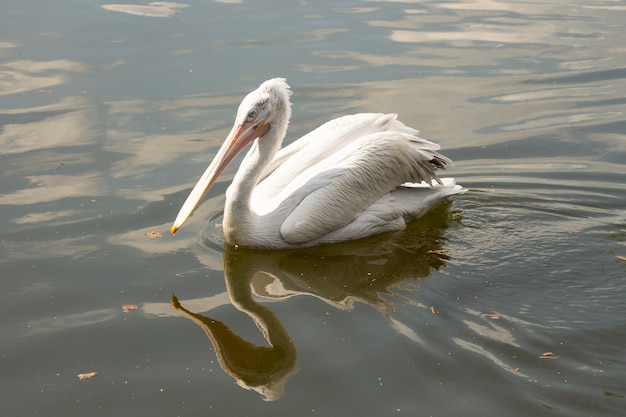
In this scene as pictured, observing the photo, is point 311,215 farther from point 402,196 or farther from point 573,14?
point 573,14

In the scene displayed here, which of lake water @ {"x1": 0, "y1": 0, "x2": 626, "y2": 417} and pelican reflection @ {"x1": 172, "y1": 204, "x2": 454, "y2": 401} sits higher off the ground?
lake water @ {"x1": 0, "y1": 0, "x2": 626, "y2": 417}

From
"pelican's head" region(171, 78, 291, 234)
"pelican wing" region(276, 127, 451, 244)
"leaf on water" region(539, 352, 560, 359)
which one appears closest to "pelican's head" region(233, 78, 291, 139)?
"pelican's head" region(171, 78, 291, 234)

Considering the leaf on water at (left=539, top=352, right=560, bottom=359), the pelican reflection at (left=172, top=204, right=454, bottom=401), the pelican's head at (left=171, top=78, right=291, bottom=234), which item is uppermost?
the pelican's head at (left=171, top=78, right=291, bottom=234)

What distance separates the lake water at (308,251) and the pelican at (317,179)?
0.54 feet

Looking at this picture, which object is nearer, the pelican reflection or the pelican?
the pelican reflection

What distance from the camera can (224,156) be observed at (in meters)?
5.98

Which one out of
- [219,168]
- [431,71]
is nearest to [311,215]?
[219,168]

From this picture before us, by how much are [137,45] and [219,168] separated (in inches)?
176

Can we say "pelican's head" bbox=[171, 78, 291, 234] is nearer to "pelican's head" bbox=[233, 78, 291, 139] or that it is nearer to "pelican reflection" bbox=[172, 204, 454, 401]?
"pelican's head" bbox=[233, 78, 291, 139]

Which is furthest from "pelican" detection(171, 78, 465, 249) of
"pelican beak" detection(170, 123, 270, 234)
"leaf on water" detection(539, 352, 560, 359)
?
"leaf on water" detection(539, 352, 560, 359)

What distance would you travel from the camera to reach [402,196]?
21.6 ft

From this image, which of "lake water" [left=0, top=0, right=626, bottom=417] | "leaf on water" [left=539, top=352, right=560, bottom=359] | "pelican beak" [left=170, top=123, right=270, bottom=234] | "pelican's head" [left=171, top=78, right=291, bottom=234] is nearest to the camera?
"lake water" [left=0, top=0, right=626, bottom=417]

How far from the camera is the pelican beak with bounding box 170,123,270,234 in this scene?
5855mm

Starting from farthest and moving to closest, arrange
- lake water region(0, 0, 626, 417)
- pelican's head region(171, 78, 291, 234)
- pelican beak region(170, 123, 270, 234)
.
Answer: pelican's head region(171, 78, 291, 234), pelican beak region(170, 123, 270, 234), lake water region(0, 0, 626, 417)
